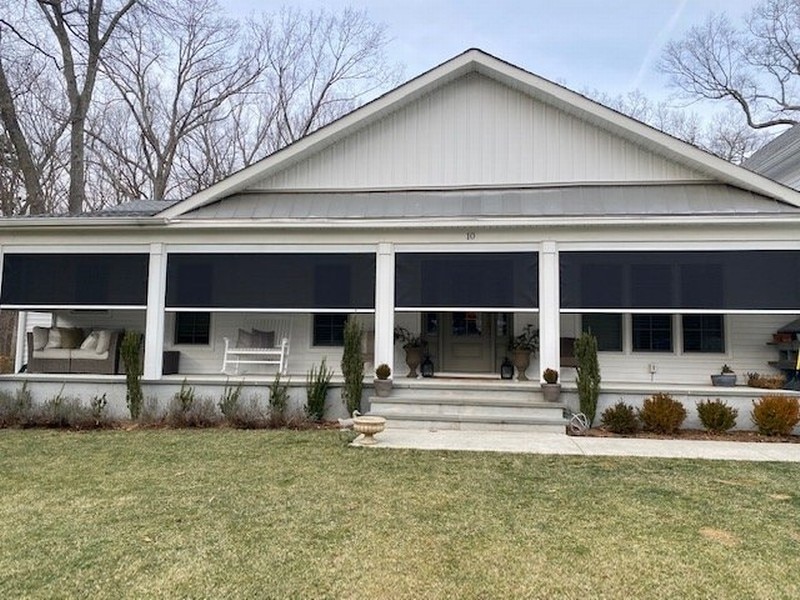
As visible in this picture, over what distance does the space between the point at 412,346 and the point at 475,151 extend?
368cm

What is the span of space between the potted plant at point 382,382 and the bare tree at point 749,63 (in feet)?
79.4

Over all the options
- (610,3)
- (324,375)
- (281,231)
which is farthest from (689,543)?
(610,3)

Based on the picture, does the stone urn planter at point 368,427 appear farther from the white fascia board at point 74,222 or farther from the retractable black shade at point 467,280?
the white fascia board at point 74,222

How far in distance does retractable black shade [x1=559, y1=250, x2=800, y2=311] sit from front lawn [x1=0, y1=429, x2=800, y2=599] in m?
2.85

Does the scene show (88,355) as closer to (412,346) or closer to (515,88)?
(412,346)

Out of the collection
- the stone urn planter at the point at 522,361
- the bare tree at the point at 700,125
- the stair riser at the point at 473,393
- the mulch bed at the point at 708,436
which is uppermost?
the bare tree at the point at 700,125

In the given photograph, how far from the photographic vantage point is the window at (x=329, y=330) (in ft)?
34.7

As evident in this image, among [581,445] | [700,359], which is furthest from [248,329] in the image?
[700,359]

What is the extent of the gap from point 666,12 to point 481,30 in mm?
5637

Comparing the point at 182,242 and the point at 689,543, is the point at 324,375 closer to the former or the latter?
the point at 182,242

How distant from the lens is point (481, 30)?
17.0m

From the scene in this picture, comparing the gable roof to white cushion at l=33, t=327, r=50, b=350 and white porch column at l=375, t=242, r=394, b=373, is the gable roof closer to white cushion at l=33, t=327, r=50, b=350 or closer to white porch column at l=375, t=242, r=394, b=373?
white porch column at l=375, t=242, r=394, b=373

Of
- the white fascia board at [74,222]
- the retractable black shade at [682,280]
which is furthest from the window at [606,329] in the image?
the white fascia board at [74,222]

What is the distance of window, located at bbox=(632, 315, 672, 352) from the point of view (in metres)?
9.94
